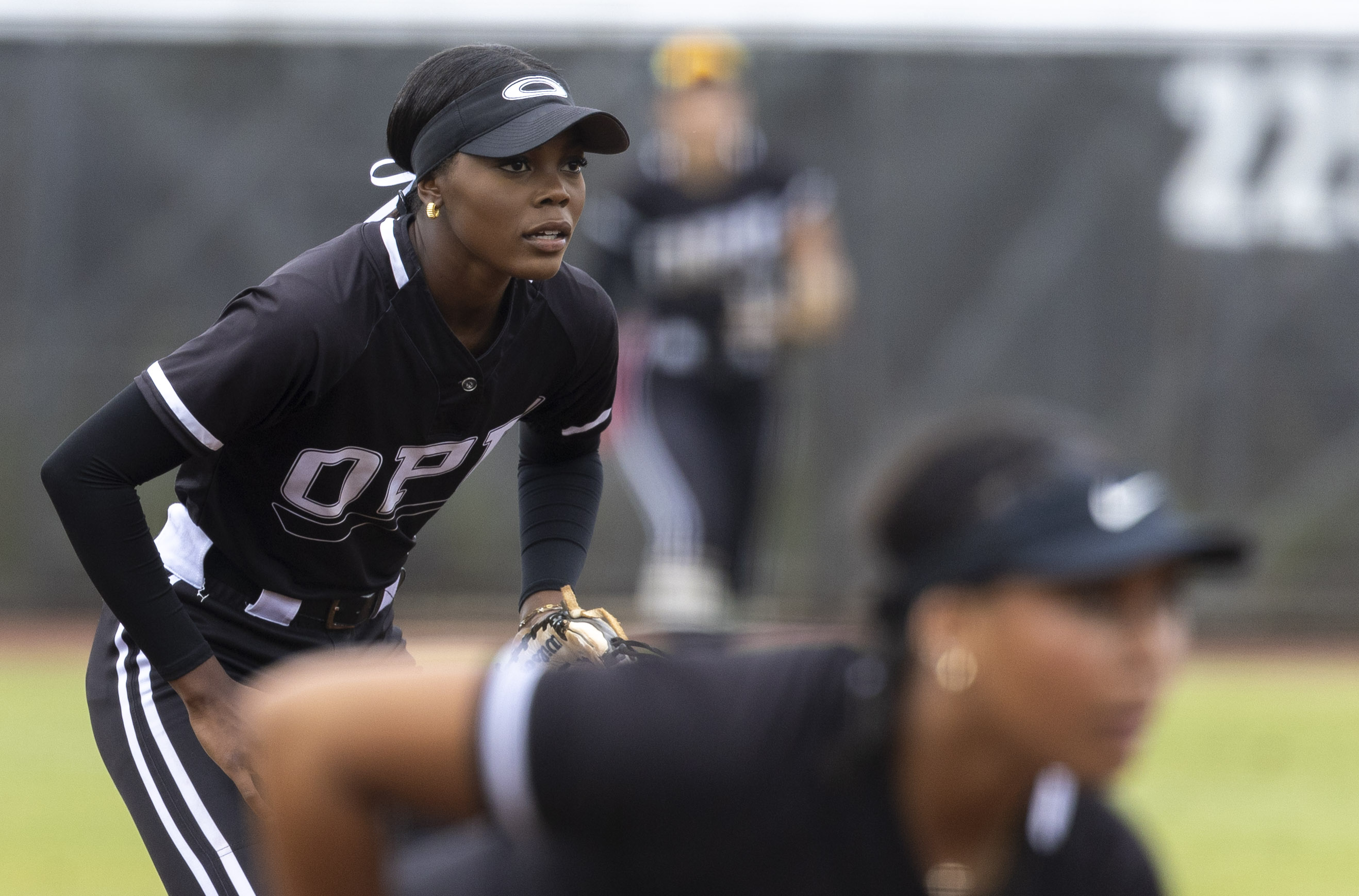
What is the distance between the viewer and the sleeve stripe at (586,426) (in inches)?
138

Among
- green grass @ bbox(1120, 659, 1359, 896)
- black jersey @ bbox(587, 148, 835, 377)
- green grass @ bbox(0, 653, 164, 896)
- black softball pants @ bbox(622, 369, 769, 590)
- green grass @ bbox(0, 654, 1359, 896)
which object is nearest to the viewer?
green grass @ bbox(0, 653, 164, 896)

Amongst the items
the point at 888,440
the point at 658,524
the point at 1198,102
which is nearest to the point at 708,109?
the point at 658,524

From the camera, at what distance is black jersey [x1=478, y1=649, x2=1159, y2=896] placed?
71.3 inches

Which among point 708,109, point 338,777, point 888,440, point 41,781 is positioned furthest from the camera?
point 888,440

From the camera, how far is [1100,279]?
32.7 ft

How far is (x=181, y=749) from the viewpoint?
2914mm

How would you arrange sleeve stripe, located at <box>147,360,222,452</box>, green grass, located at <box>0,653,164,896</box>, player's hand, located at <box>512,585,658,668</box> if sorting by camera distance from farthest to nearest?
green grass, located at <box>0,653,164,896</box>
player's hand, located at <box>512,585,658,668</box>
sleeve stripe, located at <box>147,360,222,452</box>

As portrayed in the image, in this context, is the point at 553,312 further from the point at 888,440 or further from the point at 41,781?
the point at 888,440

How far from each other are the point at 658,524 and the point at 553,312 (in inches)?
127

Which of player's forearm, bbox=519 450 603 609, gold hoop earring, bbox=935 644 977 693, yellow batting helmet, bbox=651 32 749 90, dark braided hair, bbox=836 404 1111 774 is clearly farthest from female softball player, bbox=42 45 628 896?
yellow batting helmet, bbox=651 32 749 90

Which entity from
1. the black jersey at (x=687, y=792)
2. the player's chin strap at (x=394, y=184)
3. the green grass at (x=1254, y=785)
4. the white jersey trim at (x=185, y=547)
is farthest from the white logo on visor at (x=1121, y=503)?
the green grass at (x=1254, y=785)

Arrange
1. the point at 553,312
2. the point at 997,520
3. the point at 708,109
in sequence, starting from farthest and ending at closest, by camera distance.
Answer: the point at 708,109 < the point at 553,312 < the point at 997,520

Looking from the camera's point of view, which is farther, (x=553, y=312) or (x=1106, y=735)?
(x=553, y=312)

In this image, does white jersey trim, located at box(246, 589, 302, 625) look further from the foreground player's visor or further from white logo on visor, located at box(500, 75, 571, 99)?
the foreground player's visor
